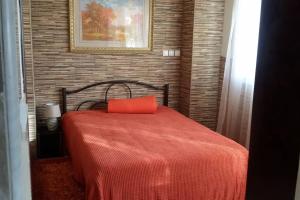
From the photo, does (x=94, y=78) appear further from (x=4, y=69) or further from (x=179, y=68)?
(x=4, y=69)

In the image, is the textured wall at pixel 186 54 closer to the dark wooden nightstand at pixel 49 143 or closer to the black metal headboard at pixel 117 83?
the black metal headboard at pixel 117 83

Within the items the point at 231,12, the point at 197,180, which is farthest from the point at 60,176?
the point at 231,12

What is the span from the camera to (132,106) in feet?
12.4

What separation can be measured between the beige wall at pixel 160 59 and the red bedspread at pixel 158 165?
3.74 ft

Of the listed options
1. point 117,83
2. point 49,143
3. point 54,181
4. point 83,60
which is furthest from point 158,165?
point 83,60

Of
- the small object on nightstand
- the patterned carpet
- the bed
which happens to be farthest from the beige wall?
the bed

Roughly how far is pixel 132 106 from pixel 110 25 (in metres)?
1.07

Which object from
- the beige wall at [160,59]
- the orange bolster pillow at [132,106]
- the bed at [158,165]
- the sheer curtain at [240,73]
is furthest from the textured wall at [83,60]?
the bed at [158,165]

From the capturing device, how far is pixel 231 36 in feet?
11.7

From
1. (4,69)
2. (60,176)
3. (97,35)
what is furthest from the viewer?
(97,35)

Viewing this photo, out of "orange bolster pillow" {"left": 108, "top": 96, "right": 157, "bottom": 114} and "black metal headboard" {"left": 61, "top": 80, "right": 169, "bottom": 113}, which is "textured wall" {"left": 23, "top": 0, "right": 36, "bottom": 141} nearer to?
"black metal headboard" {"left": 61, "top": 80, "right": 169, "bottom": 113}

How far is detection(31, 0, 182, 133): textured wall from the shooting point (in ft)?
12.0

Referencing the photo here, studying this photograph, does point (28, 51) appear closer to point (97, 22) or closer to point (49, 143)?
point (97, 22)

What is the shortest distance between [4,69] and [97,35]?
3.63 meters
